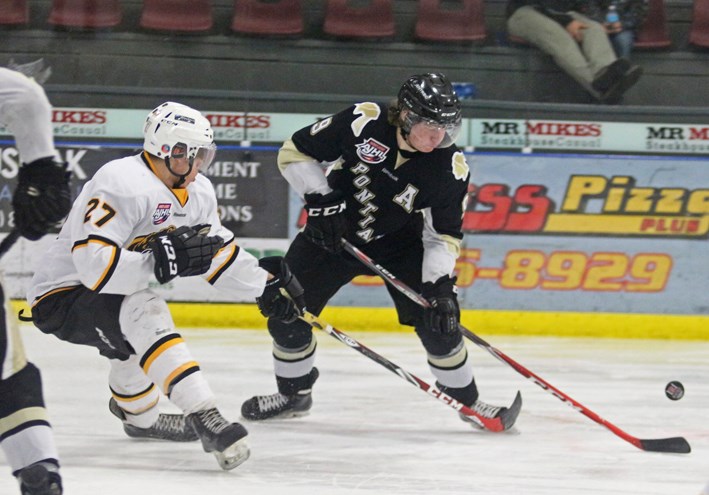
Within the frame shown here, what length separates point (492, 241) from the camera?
6.08 meters

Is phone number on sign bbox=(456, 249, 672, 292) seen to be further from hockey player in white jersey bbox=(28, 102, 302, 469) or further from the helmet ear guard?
hockey player in white jersey bbox=(28, 102, 302, 469)

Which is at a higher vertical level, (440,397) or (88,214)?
(88,214)

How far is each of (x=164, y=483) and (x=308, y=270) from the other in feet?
3.48

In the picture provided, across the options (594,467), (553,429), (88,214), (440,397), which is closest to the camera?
(88,214)

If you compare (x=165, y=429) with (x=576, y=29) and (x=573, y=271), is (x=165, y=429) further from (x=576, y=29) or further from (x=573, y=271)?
(x=576, y=29)

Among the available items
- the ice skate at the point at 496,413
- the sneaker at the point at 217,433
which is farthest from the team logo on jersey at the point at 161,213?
the ice skate at the point at 496,413

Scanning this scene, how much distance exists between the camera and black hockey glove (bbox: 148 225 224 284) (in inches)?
124

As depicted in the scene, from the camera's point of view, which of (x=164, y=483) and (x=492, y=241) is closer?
(x=164, y=483)

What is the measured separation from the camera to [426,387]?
3877 mm

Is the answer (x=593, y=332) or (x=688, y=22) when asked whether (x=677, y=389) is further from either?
(x=688, y=22)

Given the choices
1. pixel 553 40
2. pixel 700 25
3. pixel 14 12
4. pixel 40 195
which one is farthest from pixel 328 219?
pixel 700 25

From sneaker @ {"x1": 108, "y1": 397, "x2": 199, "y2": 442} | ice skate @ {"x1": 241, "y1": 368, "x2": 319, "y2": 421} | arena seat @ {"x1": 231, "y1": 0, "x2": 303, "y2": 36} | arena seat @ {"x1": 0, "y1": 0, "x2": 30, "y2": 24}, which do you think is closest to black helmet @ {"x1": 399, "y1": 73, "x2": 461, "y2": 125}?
ice skate @ {"x1": 241, "y1": 368, "x2": 319, "y2": 421}

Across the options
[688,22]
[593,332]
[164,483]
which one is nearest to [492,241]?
[593,332]

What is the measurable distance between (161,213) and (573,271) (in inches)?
124
